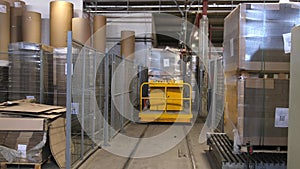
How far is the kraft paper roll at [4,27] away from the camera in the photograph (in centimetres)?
476

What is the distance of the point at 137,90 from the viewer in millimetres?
8273

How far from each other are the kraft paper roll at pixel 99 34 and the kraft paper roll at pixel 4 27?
5.38 ft

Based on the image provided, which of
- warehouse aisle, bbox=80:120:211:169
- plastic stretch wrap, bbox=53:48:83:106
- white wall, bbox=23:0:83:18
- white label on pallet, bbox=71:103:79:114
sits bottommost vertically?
warehouse aisle, bbox=80:120:211:169

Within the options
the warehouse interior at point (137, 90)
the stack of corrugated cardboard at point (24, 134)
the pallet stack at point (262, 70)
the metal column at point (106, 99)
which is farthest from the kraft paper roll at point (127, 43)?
the pallet stack at point (262, 70)

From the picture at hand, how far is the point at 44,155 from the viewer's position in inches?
146

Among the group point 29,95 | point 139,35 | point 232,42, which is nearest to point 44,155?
point 29,95

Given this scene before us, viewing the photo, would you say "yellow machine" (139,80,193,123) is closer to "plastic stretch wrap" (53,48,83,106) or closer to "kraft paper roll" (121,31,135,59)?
"kraft paper roll" (121,31,135,59)

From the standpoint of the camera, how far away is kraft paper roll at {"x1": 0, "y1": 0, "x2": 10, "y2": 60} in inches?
187

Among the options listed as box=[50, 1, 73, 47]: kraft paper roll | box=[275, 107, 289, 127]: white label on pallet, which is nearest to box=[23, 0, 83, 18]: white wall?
box=[50, 1, 73, 47]: kraft paper roll

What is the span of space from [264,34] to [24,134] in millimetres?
2962

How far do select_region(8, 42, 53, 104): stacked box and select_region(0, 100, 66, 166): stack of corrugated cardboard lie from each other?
0.94m

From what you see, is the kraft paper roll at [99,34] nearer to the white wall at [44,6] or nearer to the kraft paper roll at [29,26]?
the white wall at [44,6]

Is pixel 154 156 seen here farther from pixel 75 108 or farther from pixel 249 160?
pixel 249 160

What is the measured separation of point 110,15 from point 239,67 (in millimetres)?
6105
